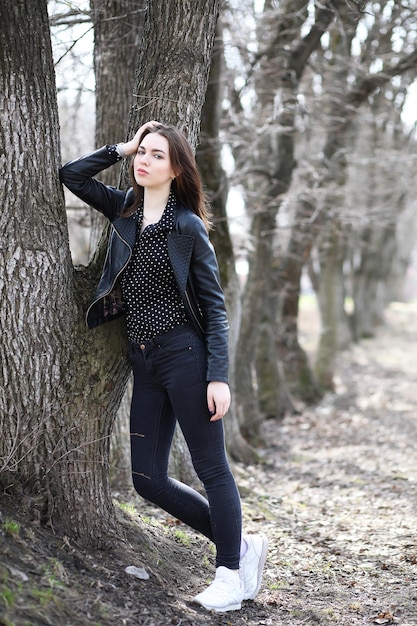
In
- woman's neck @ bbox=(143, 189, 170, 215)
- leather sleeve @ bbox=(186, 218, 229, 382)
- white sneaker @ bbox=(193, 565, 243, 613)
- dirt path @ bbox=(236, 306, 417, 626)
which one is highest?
woman's neck @ bbox=(143, 189, 170, 215)

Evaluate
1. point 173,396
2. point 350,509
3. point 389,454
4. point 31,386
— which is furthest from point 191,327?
point 389,454

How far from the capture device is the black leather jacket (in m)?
3.56

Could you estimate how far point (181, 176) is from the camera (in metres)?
3.73

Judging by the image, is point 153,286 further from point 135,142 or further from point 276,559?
point 276,559

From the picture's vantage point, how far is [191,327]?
364 centimetres

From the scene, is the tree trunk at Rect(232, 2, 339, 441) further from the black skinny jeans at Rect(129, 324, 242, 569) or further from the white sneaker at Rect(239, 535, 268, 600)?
the white sneaker at Rect(239, 535, 268, 600)

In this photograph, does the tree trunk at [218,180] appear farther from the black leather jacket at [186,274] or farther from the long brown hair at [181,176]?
the black leather jacket at [186,274]

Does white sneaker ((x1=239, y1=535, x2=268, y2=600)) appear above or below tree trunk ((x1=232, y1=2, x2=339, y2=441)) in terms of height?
below

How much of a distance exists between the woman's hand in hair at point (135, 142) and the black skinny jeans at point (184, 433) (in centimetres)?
101

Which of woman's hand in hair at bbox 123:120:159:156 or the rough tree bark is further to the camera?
woman's hand in hair at bbox 123:120:159:156

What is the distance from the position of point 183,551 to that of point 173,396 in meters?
1.41

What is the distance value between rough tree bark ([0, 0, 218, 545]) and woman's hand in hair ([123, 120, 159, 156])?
38cm

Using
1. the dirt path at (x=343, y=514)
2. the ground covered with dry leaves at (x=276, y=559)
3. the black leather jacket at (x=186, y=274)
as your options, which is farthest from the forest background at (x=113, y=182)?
the dirt path at (x=343, y=514)

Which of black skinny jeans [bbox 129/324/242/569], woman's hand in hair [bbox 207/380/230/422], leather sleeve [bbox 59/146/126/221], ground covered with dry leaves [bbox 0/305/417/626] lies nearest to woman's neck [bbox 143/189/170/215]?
leather sleeve [bbox 59/146/126/221]
